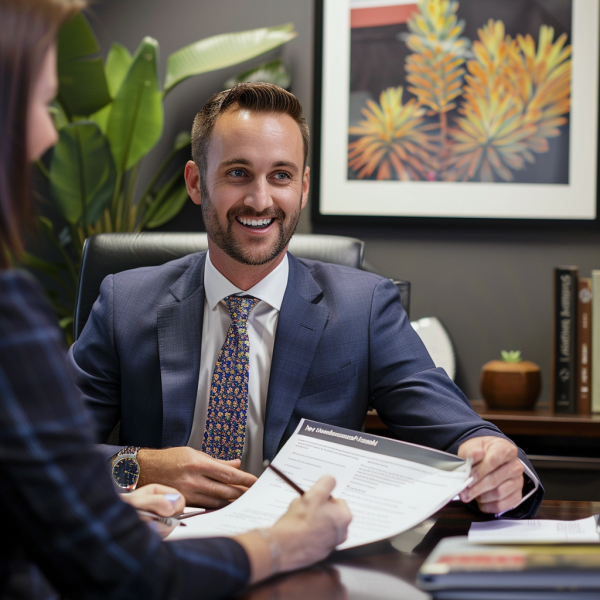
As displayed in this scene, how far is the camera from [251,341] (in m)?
1.39

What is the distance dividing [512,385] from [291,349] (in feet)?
3.47

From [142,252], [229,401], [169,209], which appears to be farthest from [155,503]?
[169,209]

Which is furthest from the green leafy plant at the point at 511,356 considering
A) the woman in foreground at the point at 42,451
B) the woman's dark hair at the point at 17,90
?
the woman's dark hair at the point at 17,90

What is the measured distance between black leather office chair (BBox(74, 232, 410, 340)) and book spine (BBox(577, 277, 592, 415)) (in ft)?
2.78

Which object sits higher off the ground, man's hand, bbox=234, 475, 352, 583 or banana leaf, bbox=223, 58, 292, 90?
banana leaf, bbox=223, 58, 292, 90

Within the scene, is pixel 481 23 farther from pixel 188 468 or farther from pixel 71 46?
pixel 188 468

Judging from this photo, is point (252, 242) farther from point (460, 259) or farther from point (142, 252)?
point (460, 259)

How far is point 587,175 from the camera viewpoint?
2.31m

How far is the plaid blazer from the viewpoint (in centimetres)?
55

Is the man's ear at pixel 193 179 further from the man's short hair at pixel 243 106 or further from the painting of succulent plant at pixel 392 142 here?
the painting of succulent plant at pixel 392 142

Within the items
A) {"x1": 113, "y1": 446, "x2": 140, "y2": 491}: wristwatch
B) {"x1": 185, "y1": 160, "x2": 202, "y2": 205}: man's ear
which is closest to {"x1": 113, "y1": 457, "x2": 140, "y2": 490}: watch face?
{"x1": 113, "y1": 446, "x2": 140, "y2": 491}: wristwatch

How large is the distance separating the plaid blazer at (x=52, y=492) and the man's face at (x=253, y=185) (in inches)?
33.7

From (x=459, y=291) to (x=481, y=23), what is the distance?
37.2 inches

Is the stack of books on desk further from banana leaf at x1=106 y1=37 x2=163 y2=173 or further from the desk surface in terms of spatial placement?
banana leaf at x1=106 y1=37 x2=163 y2=173
